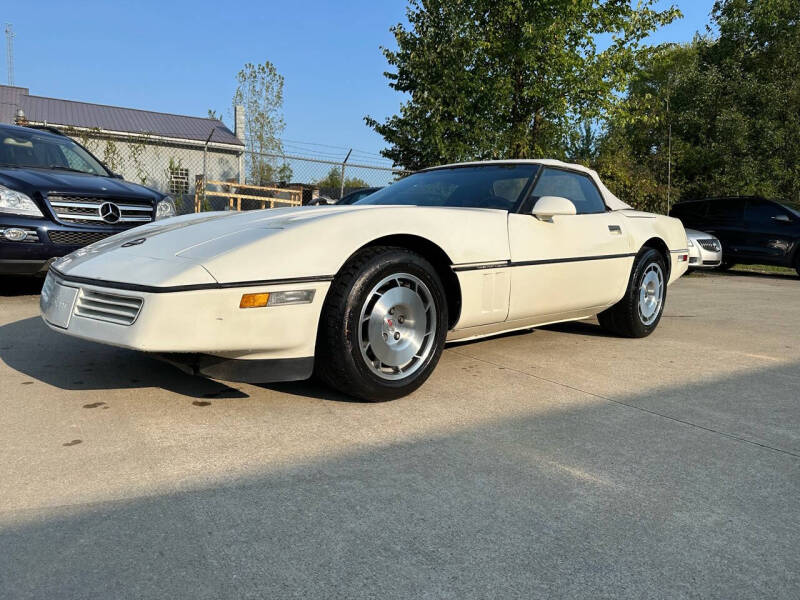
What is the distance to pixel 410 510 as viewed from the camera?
194 cm

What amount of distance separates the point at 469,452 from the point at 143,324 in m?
1.37

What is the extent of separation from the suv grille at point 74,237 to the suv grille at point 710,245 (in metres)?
9.87

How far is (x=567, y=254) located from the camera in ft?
13.0

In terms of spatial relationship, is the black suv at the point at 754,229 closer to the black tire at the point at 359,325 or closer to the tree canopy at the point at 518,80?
the tree canopy at the point at 518,80

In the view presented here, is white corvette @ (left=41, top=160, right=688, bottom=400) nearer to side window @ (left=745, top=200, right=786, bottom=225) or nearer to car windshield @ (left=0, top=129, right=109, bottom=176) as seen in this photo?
car windshield @ (left=0, top=129, right=109, bottom=176)

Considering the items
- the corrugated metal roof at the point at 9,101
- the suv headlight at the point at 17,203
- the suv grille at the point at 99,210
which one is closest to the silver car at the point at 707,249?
the suv grille at the point at 99,210

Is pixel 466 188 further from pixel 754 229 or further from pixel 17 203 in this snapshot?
pixel 754 229

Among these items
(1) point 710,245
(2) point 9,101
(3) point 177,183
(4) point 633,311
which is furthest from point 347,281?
(2) point 9,101

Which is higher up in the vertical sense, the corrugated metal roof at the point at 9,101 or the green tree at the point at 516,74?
the corrugated metal roof at the point at 9,101

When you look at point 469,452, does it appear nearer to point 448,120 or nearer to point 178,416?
point 178,416

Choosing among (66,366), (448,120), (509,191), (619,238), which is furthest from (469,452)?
(448,120)

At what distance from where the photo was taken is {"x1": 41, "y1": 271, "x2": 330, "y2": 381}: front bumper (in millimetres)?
2479

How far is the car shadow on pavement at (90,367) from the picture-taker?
309 centimetres

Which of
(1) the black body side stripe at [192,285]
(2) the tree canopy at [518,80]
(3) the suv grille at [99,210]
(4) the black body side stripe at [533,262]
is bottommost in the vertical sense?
(1) the black body side stripe at [192,285]
